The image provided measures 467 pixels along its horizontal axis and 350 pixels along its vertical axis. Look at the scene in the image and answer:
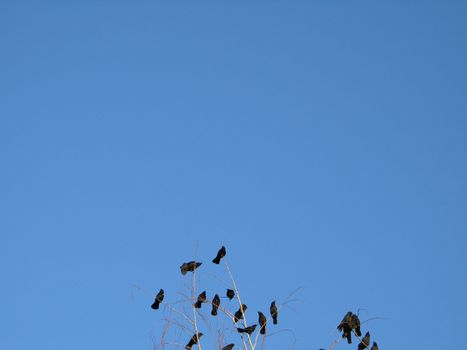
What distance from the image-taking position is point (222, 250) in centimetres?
784

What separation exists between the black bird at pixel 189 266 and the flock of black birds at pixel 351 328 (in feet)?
4.98

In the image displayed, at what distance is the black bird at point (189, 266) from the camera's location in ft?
25.0

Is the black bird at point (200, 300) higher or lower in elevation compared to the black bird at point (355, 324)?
higher

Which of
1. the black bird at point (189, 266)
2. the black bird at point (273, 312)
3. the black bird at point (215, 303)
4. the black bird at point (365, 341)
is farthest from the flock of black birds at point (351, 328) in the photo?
the black bird at point (189, 266)

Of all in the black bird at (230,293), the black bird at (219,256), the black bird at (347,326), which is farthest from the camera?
the black bird at (219,256)

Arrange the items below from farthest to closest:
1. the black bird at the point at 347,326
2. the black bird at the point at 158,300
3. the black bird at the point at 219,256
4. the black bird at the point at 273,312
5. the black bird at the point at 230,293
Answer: the black bird at the point at 219,256
the black bird at the point at 230,293
the black bird at the point at 158,300
the black bird at the point at 273,312
the black bird at the point at 347,326

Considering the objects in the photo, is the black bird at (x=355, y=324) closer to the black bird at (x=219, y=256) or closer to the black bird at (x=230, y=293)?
the black bird at (x=230, y=293)

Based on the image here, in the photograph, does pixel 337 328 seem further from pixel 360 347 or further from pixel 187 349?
pixel 187 349

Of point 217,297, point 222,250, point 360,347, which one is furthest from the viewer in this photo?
point 222,250

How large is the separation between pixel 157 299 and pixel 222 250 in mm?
833

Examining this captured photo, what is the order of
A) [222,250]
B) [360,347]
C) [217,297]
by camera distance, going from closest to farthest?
[360,347]
[217,297]
[222,250]

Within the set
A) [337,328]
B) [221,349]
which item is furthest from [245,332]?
[337,328]

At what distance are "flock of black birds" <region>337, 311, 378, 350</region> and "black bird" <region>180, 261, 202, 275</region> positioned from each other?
1517 mm

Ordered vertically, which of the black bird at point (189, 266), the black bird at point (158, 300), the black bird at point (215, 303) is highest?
the black bird at point (189, 266)
